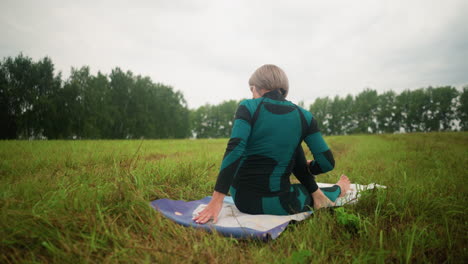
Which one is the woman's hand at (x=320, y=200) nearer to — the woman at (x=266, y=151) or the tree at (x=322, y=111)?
the woman at (x=266, y=151)

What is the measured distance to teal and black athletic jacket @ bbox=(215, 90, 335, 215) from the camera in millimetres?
2127

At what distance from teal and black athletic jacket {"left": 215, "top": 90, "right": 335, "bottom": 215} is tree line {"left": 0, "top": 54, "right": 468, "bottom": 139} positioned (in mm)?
12115

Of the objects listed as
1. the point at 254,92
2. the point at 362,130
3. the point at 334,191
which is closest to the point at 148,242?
the point at 254,92

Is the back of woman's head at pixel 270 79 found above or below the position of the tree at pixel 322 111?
below

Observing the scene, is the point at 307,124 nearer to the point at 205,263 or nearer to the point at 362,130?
the point at 205,263

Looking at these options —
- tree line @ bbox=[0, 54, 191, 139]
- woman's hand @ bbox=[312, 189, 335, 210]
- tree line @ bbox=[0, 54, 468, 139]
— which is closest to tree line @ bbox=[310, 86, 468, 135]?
tree line @ bbox=[0, 54, 468, 139]

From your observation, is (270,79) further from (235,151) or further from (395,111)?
(395,111)

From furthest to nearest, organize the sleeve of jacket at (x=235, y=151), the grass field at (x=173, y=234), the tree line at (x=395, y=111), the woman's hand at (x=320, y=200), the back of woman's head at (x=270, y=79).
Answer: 1. the tree line at (x=395, y=111)
2. the woman's hand at (x=320, y=200)
3. the back of woman's head at (x=270, y=79)
4. the sleeve of jacket at (x=235, y=151)
5. the grass field at (x=173, y=234)

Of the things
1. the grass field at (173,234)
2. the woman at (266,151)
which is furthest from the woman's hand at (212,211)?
the grass field at (173,234)

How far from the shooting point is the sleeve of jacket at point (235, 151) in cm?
202

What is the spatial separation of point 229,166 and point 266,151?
1.44ft

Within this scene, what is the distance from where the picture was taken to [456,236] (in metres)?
1.70

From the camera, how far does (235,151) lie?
2055 mm

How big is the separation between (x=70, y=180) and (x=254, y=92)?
7.99 ft
